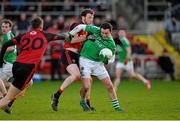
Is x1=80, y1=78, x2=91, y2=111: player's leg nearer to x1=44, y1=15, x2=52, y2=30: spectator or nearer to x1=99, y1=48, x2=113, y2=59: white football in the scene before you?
x1=99, y1=48, x2=113, y2=59: white football

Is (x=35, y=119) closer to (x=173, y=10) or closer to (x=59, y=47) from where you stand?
(x=59, y=47)

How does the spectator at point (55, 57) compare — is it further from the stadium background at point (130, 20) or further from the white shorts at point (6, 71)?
the white shorts at point (6, 71)

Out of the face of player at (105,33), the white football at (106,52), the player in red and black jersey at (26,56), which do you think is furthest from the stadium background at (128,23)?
the player in red and black jersey at (26,56)

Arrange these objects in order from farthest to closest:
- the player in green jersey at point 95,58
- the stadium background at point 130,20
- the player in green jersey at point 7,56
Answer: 1. the stadium background at point 130,20
2. the player in green jersey at point 7,56
3. the player in green jersey at point 95,58

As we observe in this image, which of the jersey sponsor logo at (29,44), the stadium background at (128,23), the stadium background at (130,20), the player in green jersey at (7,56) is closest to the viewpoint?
→ the jersey sponsor logo at (29,44)

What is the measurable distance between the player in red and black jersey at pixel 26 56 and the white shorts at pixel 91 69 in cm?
178

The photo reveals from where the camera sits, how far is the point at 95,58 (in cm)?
1514

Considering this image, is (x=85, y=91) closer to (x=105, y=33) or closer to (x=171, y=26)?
(x=105, y=33)

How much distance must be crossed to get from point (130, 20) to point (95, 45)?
1988cm

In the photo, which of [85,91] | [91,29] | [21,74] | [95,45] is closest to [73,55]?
[95,45]

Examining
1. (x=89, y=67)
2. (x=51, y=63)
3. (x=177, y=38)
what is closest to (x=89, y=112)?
(x=89, y=67)

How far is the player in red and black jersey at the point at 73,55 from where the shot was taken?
49.8ft

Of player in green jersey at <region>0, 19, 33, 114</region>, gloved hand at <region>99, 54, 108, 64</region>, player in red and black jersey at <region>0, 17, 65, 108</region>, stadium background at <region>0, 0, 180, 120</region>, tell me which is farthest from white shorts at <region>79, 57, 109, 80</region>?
stadium background at <region>0, 0, 180, 120</region>

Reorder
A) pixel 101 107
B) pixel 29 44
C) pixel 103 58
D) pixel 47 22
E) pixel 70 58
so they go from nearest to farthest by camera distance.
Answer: pixel 29 44 → pixel 103 58 → pixel 70 58 → pixel 101 107 → pixel 47 22
